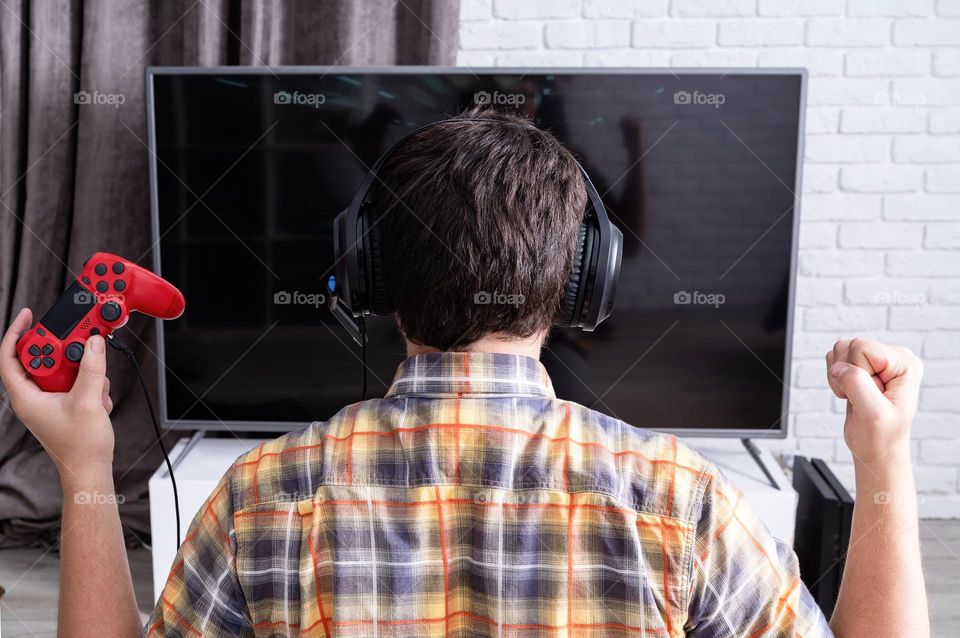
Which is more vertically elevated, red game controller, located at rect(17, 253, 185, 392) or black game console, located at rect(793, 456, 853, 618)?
red game controller, located at rect(17, 253, 185, 392)

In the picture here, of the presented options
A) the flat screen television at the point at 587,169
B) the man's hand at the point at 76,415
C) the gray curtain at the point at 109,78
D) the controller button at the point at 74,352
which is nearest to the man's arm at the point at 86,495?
the man's hand at the point at 76,415

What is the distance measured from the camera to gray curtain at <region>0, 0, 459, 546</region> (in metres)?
1.93

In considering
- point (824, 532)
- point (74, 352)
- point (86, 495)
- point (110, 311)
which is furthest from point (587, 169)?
point (86, 495)

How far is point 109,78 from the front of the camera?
6.43 ft

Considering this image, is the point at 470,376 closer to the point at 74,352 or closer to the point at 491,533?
the point at 491,533

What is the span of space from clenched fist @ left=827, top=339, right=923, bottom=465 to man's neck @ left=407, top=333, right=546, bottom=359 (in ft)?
0.83

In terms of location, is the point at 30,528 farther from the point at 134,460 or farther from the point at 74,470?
the point at 74,470

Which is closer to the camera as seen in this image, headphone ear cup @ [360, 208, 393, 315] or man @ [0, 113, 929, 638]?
man @ [0, 113, 929, 638]

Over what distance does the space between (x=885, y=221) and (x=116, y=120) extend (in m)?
1.90

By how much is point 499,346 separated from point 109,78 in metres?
1.62

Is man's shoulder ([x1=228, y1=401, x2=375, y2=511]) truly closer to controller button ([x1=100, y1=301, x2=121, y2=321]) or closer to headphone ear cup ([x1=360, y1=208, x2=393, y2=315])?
headphone ear cup ([x1=360, y1=208, x2=393, y2=315])

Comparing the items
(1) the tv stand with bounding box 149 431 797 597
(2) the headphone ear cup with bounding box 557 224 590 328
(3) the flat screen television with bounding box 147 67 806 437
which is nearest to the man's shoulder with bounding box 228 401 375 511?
(2) the headphone ear cup with bounding box 557 224 590 328

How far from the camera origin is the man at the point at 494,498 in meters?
0.64

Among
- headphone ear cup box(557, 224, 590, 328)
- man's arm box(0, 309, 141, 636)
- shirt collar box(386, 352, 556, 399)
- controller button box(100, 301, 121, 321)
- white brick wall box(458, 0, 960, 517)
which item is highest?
white brick wall box(458, 0, 960, 517)
